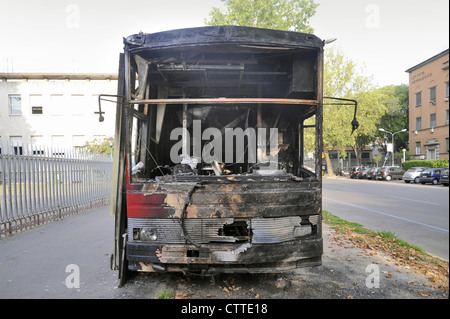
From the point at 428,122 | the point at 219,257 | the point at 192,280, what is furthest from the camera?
the point at 428,122

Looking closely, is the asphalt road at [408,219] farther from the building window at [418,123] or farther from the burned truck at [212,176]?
the building window at [418,123]

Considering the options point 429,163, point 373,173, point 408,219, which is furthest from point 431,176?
point 408,219

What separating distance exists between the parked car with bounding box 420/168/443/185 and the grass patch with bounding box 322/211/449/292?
69.7 feet

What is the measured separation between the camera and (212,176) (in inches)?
145

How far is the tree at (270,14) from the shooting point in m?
10.9

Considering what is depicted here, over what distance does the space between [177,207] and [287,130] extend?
2.53 meters

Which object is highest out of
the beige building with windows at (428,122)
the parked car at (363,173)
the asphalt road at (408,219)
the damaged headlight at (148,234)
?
the beige building with windows at (428,122)

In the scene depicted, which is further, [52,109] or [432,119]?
[432,119]

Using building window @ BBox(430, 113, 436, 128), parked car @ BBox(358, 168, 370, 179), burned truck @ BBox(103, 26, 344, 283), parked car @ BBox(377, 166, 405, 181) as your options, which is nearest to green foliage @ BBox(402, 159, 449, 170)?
parked car @ BBox(377, 166, 405, 181)

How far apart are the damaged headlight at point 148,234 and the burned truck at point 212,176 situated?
0.04 ft

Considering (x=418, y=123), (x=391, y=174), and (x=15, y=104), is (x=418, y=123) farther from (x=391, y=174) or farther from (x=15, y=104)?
(x=15, y=104)

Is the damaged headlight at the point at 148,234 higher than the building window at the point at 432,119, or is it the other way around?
the building window at the point at 432,119

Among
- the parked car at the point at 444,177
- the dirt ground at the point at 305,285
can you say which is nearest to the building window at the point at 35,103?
the dirt ground at the point at 305,285

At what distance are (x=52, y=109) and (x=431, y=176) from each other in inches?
1311
